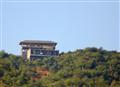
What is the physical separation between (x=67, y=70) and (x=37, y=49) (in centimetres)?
1143

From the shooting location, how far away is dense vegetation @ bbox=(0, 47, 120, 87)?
5047 centimetres

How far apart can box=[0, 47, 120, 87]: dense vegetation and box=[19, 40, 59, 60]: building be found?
141 centimetres

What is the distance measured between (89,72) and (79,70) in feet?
3.92

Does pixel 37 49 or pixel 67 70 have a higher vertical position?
pixel 37 49

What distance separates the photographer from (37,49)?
67.4 metres

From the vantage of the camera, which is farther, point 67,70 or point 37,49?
point 37,49

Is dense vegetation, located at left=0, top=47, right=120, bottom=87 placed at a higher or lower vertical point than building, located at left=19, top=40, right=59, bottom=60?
lower

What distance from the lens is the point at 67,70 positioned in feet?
187

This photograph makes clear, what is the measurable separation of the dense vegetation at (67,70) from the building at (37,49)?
4.63 ft

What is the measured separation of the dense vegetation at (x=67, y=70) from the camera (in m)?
50.5

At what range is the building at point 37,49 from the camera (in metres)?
67.4

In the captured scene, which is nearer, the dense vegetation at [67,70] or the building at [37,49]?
the dense vegetation at [67,70]

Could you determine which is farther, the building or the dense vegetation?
the building

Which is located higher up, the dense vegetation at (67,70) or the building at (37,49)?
the building at (37,49)
